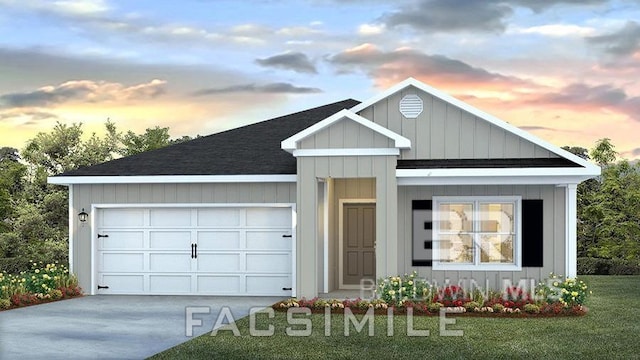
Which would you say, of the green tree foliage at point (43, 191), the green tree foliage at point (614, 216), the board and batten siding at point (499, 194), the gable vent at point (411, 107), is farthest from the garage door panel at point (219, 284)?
the green tree foliage at point (614, 216)

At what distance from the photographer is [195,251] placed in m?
19.8

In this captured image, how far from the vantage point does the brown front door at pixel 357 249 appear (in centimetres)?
2062

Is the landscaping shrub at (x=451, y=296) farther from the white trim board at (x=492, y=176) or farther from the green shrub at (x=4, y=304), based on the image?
the green shrub at (x=4, y=304)

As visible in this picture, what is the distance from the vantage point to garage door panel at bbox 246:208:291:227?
1947 centimetres

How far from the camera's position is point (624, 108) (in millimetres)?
28625

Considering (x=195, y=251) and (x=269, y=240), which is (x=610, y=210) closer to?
(x=269, y=240)

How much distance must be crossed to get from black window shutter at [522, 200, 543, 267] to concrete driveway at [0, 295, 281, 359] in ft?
17.7

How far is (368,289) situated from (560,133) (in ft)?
66.1

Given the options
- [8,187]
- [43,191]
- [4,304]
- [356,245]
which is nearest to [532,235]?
[356,245]

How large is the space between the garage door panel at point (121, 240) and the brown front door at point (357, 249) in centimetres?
480

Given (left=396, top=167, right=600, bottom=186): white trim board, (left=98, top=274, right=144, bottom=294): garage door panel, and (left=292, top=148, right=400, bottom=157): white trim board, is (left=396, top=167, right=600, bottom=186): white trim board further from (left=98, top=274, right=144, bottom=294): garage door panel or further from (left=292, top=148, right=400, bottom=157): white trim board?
(left=98, top=274, right=144, bottom=294): garage door panel

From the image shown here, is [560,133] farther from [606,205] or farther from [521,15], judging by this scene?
[521,15]

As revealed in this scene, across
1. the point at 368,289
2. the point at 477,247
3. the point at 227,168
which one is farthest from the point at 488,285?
the point at 227,168

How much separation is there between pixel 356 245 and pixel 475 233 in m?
3.56
